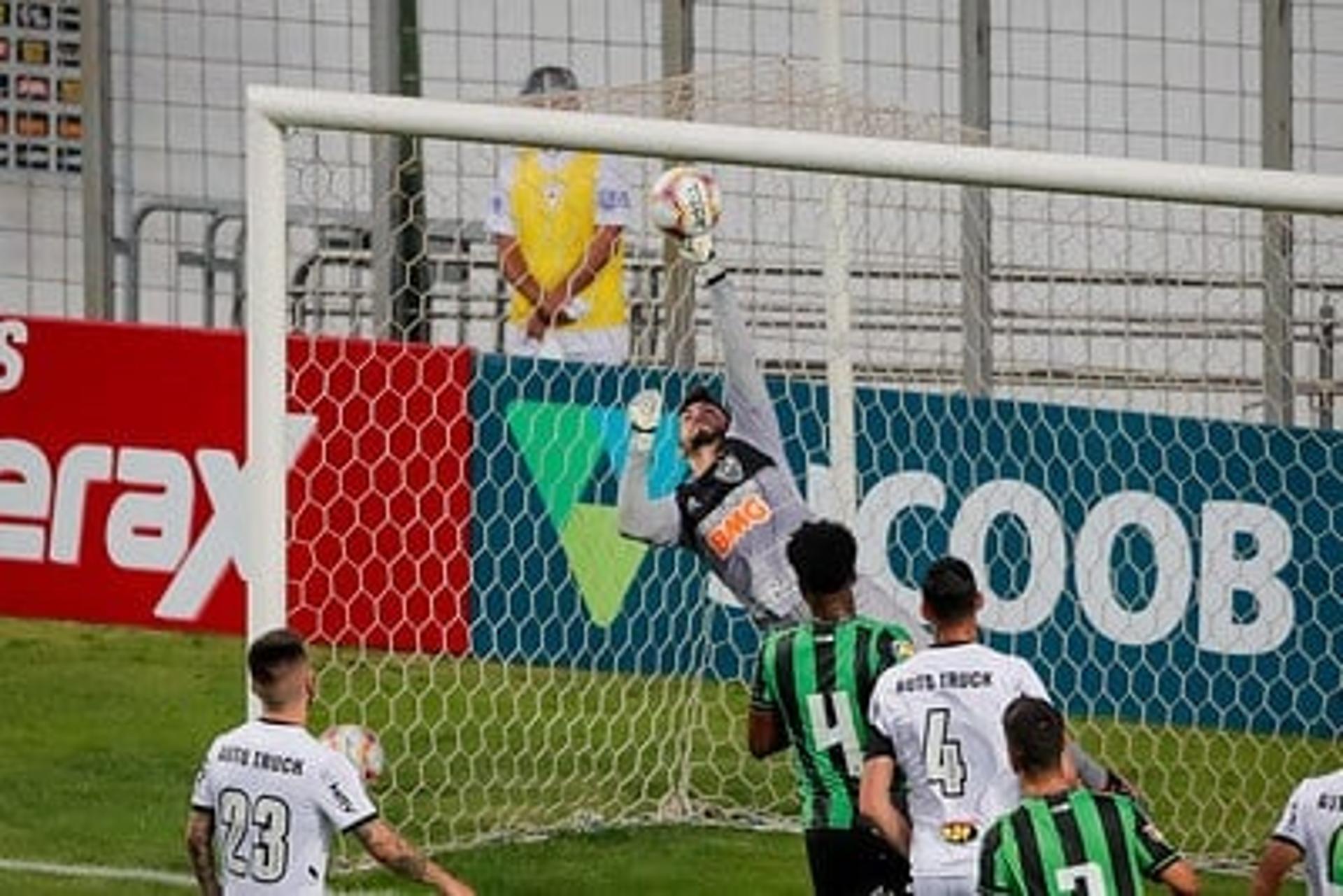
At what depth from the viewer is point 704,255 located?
55.2 ft

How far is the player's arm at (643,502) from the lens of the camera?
17.1 meters

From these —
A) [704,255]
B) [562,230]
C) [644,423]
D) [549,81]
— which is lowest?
[644,423]

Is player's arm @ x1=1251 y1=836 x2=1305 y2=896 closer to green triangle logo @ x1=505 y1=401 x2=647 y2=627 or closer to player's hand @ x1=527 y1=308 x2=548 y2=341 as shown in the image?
green triangle logo @ x1=505 y1=401 x2=647 y2=627

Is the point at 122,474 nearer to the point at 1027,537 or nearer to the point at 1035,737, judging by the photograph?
the point at 1027,537

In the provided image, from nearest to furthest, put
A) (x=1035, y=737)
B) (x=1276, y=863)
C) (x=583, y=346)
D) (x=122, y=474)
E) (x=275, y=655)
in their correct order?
(x=1035, y=737)
(x=1276, y=863)
(x=275, y=655)
(x=583, y=346)
(x=122, y=474)

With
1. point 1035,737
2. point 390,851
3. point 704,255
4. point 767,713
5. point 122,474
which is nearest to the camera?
point 1035,737

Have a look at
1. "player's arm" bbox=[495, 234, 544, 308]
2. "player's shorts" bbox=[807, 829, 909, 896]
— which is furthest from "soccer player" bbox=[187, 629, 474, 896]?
"player's arm" bbox=[495, 234, 544, 308]

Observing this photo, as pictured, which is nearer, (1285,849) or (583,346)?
(1285,849)

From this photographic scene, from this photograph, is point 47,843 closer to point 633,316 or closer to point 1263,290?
point 633,316

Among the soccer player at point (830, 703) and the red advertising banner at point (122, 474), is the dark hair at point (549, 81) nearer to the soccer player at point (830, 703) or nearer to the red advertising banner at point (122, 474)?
the red advertising banner at point (122, 474)

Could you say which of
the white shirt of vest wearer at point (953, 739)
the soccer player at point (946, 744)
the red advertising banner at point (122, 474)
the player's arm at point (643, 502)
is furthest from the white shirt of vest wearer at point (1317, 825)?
the red advertising banner at point (122, 474)

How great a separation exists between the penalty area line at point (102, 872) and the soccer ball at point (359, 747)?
2.75 metres

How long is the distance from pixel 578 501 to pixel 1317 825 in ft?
20.3

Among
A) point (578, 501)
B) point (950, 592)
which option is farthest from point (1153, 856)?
point (578, 501)
